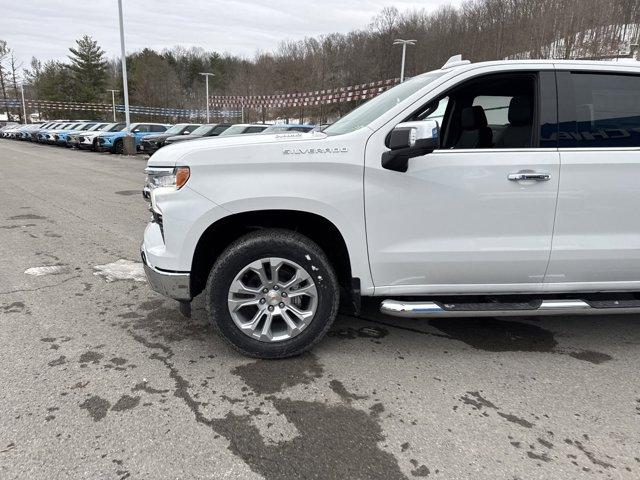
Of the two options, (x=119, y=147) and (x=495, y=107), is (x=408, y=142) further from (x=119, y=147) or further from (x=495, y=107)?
(x=119, y=147)

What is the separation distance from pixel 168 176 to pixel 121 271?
2445 mm

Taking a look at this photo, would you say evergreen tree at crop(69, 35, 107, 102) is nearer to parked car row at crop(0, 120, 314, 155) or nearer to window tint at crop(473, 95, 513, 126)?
parked car row at crop(0, 120, 314, 155)

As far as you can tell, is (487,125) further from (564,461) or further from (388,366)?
(564,461)

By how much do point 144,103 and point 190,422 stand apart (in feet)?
226

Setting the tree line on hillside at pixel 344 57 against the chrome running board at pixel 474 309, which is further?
the tree line on hillside at pixel 344 57

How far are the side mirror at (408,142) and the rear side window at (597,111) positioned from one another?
3.02 feet

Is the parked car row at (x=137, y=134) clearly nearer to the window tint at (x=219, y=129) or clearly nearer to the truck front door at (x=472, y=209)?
the window tint at (x=219, y=129)

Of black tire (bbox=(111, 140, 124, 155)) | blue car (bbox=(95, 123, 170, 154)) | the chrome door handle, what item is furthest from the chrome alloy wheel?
black tire (bbox=(111, 140, 124, 155))

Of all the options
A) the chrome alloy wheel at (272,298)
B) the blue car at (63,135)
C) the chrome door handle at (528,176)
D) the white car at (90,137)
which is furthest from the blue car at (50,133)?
the chrome door handle at (528,176)

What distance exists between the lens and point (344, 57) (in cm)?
6250

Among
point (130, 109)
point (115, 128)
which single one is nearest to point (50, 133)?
point (115, 128)

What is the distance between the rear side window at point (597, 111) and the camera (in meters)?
3.13

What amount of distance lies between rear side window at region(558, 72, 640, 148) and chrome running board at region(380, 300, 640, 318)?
104 cm

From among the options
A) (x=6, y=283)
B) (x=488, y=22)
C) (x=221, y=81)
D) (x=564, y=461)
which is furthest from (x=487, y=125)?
(x=221, y=81)
